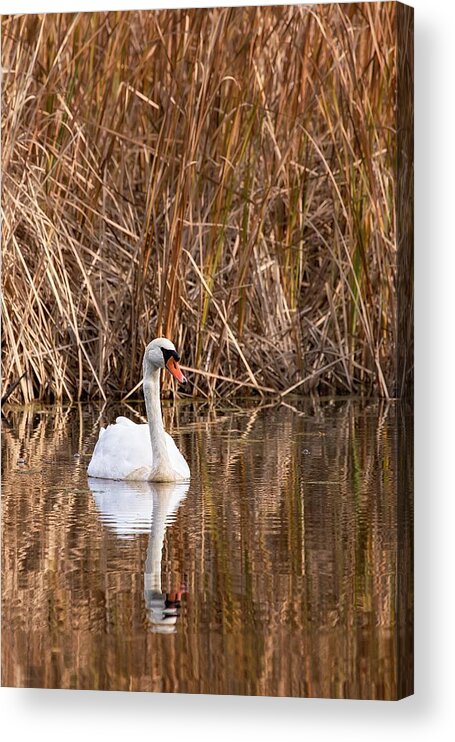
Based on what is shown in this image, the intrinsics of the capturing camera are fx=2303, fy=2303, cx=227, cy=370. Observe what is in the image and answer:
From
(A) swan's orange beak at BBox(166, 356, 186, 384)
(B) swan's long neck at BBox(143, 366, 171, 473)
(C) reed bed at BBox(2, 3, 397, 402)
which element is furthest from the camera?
(B) swan's long neck at BBox(143, 366, 171, 473)

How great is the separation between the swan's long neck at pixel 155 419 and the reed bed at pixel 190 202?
8 centimetres

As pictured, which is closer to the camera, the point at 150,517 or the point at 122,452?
the point at 150,517

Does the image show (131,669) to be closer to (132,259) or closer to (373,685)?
(373,685)

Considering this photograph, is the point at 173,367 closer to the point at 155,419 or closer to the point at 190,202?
the point at 155,419

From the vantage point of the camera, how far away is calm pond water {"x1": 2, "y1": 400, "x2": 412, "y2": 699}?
25.4 feet

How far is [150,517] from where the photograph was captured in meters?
8.46

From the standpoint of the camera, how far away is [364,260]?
26.2ft

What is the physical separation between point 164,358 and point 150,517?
0.59 m

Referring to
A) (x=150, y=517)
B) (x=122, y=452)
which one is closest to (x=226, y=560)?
(x=150, y=517)

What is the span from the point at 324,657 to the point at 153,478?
1.39 meters

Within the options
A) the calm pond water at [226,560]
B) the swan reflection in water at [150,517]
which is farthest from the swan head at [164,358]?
the swan reflection in water at [150,517]

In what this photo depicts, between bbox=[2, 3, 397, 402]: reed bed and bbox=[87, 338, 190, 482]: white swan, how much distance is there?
8 cm

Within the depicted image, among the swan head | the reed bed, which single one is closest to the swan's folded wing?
the reed bed

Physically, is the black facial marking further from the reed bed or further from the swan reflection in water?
the swan reflection in water
